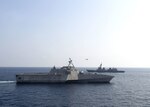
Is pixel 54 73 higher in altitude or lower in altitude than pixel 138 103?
higher

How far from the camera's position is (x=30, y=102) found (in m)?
64.7

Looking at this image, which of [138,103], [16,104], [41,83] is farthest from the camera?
[41,83]

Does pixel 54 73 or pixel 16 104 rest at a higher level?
pixel 54 73

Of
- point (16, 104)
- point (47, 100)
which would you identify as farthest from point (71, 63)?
point (16, 104)

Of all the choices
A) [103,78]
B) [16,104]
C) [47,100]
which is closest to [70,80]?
[103,78]

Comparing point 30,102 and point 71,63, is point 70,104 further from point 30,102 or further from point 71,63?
point 71,63

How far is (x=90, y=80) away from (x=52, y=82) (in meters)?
15.3

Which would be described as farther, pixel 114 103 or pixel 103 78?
pixel 103 78

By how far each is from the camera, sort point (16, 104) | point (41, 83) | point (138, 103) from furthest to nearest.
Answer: point (41, 83) → point (138, 103) → point (16, 104)

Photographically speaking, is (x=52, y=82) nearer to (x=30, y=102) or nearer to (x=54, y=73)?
A: (x=54, y=73)

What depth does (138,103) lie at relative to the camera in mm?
66562

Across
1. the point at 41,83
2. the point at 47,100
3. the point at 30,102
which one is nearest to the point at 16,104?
the point at 30,102

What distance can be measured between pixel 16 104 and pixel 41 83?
4819 centimetres

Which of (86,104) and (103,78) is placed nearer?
(86,104)
